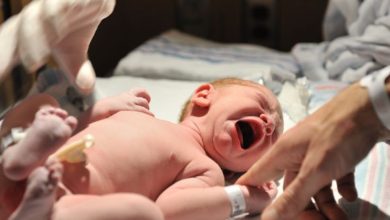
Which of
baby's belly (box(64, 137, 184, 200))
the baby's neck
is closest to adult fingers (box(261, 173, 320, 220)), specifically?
baby's belly (box(64, 137, 184, 200))

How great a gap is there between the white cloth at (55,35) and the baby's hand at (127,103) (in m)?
0.14

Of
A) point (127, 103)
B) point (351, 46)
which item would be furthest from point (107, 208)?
point (351, 46)

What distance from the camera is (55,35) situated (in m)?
0.98

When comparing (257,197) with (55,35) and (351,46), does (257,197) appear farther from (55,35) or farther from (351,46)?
(351,46)

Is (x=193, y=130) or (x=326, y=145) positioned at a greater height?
(x=326, y=145)

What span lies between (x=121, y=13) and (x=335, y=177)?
1.78 meters

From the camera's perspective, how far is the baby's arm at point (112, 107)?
119 cm

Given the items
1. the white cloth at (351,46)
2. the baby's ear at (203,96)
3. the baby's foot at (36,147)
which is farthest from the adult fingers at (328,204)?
the white cloth at (351,46)

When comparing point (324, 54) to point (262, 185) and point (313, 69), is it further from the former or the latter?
point (262, 185)

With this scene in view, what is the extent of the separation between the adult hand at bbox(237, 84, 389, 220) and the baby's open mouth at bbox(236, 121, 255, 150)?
0.86 feet

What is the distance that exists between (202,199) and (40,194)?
290 mm

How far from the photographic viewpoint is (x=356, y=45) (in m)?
1.83

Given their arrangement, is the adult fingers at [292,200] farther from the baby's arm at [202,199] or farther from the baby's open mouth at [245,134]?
the baby's open mouth at [245,134]

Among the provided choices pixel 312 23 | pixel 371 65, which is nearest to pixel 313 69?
pixel 371 65
